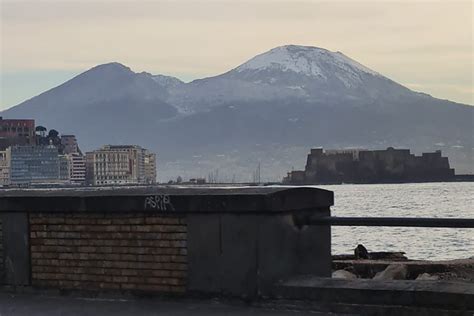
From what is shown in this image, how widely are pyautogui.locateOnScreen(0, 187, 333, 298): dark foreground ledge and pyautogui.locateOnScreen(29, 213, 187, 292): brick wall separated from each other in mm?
Result: 10

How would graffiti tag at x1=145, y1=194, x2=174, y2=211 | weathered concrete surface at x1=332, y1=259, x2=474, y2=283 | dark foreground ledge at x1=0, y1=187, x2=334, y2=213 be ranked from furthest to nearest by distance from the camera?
weathered concrete surface at x1=332, y1=259, x2=474, y2=283
graffiti tag at x1=145, y1=194, x2=174, y2=211
dark foreground ledge at x1=0, y1=187, x2=334, y2=213

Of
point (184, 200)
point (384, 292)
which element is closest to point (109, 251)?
point (184, 200)

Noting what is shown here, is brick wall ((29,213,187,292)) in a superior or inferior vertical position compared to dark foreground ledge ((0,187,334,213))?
inferior

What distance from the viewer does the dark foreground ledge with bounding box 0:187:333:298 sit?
8500 mm

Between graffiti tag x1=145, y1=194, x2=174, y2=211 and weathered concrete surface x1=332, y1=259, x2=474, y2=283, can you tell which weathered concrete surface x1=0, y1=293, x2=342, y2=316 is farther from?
weathered concrete surface x1=332, y1=259, x2=474, y2=283

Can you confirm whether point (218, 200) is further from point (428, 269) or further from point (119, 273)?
point (428, 269)

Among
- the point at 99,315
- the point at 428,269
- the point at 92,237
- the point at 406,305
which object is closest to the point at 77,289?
the point at 92,237

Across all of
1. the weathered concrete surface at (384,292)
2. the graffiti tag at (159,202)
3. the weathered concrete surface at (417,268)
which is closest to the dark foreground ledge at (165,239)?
the graffiti tag at (159,202)

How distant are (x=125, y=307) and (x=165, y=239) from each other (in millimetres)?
791

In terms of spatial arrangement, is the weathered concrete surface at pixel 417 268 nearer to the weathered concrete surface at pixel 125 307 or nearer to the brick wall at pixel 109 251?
the brick wall at pixel 109 251

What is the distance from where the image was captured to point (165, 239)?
29.5 feet

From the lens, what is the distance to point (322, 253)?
9.12m

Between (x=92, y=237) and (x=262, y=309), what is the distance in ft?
7.33

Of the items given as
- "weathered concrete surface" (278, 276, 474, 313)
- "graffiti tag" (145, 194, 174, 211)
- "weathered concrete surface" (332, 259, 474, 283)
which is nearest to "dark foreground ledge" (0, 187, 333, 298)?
"graffiti tag" (145, 194, 174, 211)
